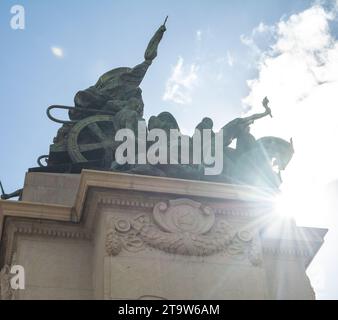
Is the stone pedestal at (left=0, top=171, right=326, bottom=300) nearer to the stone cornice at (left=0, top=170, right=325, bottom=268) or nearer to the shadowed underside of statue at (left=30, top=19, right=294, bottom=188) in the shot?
the stone cornice at (left=0, top=170, right=325, bottom=268)

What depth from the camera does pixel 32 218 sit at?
12.5m

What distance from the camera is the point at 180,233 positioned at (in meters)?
12.1

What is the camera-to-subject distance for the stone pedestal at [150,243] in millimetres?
11719

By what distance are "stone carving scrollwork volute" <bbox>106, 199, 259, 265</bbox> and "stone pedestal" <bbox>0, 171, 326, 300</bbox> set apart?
0.6 inches

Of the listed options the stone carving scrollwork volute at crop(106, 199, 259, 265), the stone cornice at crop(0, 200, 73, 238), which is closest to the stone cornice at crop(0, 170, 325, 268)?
the stone cornice at crop(0, 200, 73, 238)

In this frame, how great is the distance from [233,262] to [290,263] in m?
1.37

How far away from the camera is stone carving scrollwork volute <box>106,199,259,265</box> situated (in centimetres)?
1194

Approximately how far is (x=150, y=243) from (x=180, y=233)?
46 centimetres

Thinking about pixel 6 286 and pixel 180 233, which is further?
pixel 6 286

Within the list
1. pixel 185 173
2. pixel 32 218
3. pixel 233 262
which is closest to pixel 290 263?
pixel 233 262

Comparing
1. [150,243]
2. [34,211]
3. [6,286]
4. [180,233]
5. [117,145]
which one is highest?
[117,145]

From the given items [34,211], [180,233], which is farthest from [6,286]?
[180,233]

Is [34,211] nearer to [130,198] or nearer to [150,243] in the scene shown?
[130,198]

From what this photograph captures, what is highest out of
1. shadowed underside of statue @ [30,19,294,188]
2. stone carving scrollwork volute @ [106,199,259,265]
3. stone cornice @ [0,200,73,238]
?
shadowed underside of statue @ [30,19,294,188]
